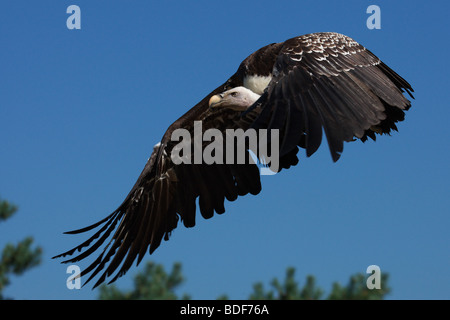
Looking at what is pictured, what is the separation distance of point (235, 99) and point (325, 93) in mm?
2237

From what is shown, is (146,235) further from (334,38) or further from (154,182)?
(334,38)

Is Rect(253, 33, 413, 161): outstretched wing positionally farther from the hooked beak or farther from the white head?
the hooked beak

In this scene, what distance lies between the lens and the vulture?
6.62 m

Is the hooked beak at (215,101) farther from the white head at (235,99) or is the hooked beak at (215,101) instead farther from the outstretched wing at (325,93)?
the outstretched wing at (325,93)

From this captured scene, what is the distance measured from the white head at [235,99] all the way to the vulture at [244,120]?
15 millimetres

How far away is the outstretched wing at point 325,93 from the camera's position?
6.04 m

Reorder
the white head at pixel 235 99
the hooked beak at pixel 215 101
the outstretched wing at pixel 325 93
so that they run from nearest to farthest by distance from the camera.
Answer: the outstretched wing at pixel 325 93 → the white head at pixel 235 99 → the hooked beak at pixel 215 101

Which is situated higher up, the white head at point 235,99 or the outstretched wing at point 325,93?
the white head at point 235,99

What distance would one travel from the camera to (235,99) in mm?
8680

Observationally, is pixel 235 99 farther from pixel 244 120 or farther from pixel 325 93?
pixel 325 93

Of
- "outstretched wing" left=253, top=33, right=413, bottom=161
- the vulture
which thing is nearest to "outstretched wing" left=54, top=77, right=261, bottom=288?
the vulture

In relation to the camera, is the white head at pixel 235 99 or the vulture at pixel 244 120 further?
the white head at pixel 235 99

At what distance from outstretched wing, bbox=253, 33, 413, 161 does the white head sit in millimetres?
1174

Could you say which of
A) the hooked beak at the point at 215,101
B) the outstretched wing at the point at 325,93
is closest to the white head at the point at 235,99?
the hooked beak at the point at 215,101
